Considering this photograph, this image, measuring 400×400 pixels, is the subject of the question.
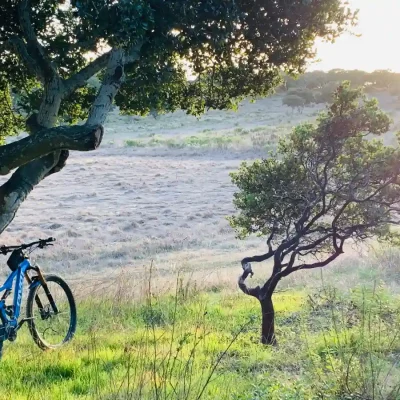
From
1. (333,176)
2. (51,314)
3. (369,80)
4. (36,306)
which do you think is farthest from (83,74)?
(369,80)

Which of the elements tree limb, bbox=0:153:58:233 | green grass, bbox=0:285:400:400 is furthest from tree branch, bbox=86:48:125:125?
green grass, bbox=0:285:400:400

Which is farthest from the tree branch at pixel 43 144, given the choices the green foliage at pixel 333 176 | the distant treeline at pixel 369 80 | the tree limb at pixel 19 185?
the distant treeline at pixel 369 80

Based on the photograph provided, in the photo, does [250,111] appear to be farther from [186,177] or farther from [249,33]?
[249,33]

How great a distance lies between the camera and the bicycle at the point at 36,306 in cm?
639

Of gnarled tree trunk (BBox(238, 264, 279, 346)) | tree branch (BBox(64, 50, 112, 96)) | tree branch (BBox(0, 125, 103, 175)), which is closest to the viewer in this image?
tree branch (BBox(0, 125, 103, 175))

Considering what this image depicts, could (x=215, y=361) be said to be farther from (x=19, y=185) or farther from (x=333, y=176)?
(x=333, y=176)

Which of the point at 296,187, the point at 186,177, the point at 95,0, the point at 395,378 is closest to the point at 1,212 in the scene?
the point at 95,0

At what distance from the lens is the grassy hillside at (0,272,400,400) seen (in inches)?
165

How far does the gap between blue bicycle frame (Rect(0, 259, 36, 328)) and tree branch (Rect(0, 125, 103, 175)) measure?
144 cm

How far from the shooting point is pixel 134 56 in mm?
6699

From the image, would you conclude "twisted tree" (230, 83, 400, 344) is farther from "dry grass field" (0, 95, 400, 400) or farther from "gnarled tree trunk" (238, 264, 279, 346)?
"dry grass field" (0, 95, 400, 400)

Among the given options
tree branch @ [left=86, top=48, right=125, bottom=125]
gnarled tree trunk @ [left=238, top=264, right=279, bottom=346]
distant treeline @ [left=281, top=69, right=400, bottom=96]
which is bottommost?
gnarled tree trunk @ [left=238, top=264, right=279, bottom=346]

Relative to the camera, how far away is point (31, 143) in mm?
5859

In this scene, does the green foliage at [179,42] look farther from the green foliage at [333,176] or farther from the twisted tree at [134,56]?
the green foliage at [333,176]
